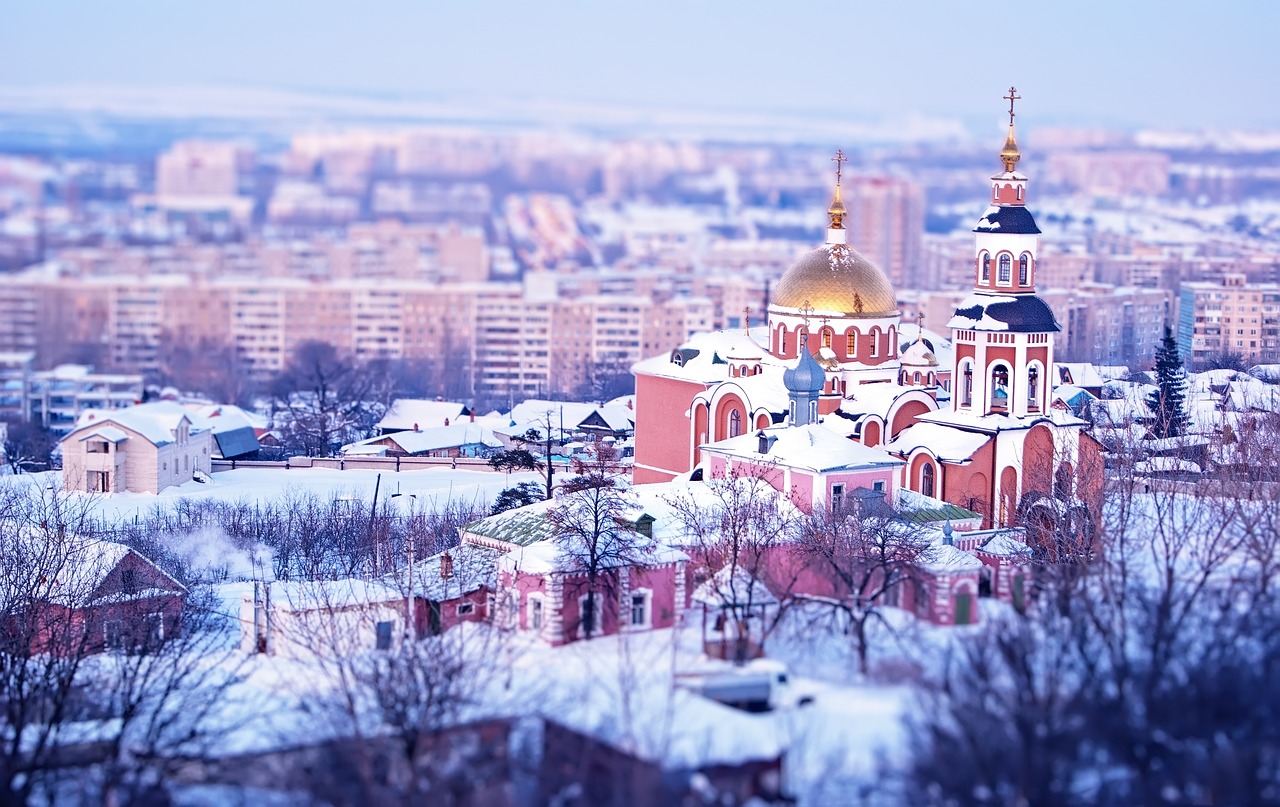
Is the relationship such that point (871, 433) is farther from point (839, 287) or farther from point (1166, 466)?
point (1166, 466)

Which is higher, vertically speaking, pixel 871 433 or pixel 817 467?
pixel 871 433

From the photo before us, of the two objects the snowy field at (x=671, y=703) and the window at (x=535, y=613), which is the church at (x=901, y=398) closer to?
the window at (x=535, y=613)

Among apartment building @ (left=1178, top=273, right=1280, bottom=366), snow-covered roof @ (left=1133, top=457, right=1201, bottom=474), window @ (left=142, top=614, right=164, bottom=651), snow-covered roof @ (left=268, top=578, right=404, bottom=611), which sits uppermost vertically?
apartment building @ (left=1178, top=273, right=1280, bottom=366)

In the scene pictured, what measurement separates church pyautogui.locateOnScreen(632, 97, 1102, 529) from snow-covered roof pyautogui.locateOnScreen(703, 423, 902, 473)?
13 millimetres

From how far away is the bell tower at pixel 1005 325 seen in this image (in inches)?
655

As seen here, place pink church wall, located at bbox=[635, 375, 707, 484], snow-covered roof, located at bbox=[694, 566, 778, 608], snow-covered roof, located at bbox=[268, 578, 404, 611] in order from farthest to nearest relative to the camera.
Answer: pink church wall, located at bbox=[635, 375, 707, 484]
snow-covered roof, located at bbox=[268, 578, 404, 611]
snow-covered roof, located at bbox=[694, 566, 778, 608]

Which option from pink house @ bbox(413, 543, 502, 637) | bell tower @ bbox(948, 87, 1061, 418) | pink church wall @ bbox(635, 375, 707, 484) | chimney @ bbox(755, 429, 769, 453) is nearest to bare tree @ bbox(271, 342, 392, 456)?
pink church wall @ bbox(635, 375, 707, 484)

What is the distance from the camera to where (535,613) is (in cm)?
1302

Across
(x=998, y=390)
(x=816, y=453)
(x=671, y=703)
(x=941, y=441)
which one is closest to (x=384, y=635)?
(x=671, y=703)

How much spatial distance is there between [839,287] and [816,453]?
2842mm

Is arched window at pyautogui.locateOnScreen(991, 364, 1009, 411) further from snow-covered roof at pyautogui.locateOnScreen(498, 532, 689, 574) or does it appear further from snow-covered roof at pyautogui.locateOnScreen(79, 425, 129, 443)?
snow-covered roof at pyautogui.locateOnScreen(79, 425, 129, 443)

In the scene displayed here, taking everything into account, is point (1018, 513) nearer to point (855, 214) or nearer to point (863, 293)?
point (863, 293)

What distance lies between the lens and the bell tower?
54.5ft

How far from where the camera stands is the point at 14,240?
66062 mm
